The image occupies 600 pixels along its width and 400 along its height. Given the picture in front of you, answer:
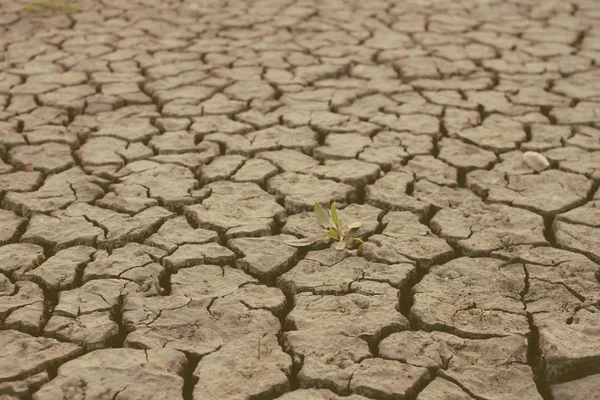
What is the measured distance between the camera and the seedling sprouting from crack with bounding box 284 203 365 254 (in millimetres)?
2697

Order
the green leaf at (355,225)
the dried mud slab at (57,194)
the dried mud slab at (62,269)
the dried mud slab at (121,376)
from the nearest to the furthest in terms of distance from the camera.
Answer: the dried mud slab at (121,376)
the dried mud slab at (62,269)
the green leaf at (355,225)
the dried mud slab at (57,194)

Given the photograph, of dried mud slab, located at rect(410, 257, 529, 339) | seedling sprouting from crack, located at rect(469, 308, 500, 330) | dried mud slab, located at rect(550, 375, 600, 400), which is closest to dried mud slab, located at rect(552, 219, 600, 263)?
dried mud slab, located at rect(410, 257, 529, 339)

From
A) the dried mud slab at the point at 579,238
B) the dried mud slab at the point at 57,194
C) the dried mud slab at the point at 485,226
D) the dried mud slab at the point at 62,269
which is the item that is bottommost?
the dried mud slab at the point at 579,238

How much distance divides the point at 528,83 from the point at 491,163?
1.15 m

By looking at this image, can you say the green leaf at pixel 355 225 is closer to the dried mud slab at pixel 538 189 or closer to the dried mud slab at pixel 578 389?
the dried mud slab at pixel 538 189

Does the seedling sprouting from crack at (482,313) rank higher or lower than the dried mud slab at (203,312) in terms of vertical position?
lower

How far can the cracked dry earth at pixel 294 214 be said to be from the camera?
2119 mm

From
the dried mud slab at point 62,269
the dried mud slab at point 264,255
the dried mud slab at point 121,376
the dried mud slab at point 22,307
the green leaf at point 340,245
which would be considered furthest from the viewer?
the green leaf at point 340,245

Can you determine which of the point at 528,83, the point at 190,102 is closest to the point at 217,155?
the point at 190,102

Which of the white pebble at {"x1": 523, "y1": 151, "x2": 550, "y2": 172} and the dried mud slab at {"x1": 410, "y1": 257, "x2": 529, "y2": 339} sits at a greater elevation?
the white pebble at {"x1": 523, "y1": 151, "x2": 550, "y2": 172}

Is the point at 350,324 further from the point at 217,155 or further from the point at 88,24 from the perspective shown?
the point at 88,24

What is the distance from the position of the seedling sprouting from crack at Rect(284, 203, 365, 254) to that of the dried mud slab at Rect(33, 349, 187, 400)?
2.41 ft

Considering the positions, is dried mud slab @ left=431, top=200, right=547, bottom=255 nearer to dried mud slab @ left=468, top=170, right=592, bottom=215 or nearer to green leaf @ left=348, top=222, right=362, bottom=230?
dried mud slab @ left=468, top=170, right=592, bottom=215

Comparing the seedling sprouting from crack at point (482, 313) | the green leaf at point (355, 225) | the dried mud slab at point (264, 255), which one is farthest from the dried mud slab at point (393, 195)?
the seedling sprouting from crack at point (482, 313)
